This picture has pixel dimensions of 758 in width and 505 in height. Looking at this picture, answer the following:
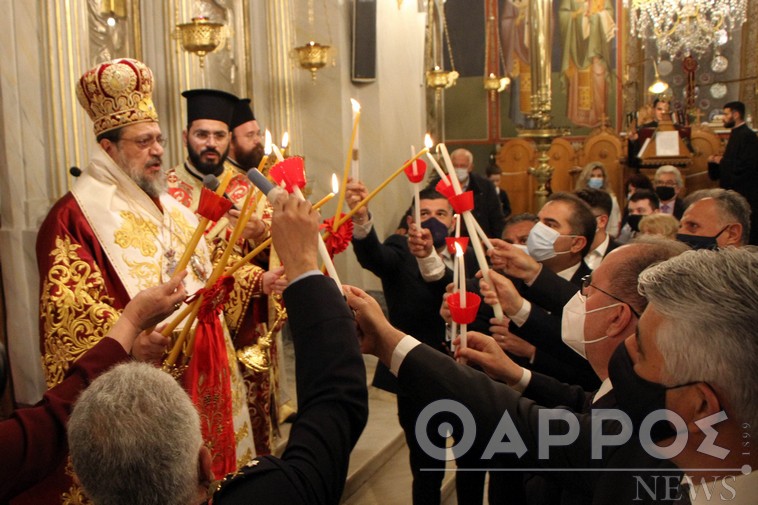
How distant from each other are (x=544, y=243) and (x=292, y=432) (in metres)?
2.26

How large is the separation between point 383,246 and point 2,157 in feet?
6.77

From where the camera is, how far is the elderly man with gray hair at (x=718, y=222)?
11.9ft

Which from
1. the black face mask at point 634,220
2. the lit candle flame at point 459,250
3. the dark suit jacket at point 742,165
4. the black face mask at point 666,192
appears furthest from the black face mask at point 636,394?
the dark suit jacket at point 742,165

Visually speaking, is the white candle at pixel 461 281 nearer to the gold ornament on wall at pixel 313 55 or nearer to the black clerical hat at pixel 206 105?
the black clerical hat at pixel 206 105

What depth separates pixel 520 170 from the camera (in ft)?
44.1

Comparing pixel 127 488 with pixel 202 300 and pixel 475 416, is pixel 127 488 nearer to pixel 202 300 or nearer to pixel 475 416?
pixel 475 416

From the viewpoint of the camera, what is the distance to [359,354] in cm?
151

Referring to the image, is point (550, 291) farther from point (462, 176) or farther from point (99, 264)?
point (462, 176)

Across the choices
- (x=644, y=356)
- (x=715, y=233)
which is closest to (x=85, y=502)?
(x=644, y=356)

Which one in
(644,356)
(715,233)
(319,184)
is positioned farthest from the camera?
(319,184)

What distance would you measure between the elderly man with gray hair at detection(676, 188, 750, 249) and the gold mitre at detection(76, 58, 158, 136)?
2.44 metres

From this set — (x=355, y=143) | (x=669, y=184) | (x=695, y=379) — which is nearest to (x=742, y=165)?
(x=669, y=184)

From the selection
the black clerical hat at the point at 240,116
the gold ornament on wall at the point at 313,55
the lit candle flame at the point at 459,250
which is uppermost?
the gold ornament on wall at the point at 313,55

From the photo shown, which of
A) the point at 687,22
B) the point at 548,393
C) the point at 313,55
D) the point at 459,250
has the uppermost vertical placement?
the point at 687,22
